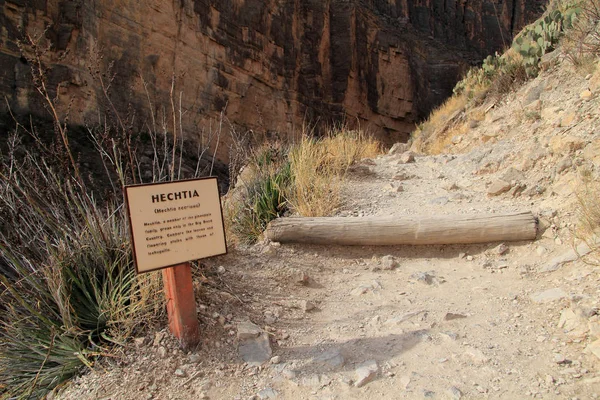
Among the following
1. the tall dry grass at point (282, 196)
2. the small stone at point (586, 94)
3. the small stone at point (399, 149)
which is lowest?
the small stone at point (399, 149)

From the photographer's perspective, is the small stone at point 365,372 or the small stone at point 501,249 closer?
the small stone at point 365,372

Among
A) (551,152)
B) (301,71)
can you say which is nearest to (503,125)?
(551,152)

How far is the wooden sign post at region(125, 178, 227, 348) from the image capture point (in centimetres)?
260

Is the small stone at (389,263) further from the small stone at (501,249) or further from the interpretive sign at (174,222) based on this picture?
the interpretive sign at (174,222)

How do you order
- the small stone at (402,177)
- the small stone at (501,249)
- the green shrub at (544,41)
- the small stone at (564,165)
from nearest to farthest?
1. the small stone at (501,249)
2. the small stone at (564,165)
3. the small stone at (402,177)
4. the green shrub at (544,41)

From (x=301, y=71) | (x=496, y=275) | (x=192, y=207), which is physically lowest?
(x=496, y=275)

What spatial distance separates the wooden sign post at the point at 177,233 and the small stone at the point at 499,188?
12.7ft

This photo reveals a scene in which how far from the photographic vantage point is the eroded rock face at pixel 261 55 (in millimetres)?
14297

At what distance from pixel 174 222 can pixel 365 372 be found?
146cm

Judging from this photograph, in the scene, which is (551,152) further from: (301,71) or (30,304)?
(301,71)

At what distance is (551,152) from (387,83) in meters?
26.4

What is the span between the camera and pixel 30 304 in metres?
3.15

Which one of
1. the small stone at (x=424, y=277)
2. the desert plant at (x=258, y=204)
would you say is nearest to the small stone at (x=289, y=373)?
the small stone at (x=424, y=277)

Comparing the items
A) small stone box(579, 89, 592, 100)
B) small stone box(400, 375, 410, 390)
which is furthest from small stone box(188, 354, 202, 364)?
small stone box(579, 89, 592, 100)
